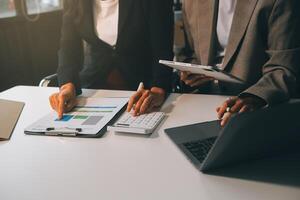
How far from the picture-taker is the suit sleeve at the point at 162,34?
1446 millimetres

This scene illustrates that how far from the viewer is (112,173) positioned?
842 millimetres

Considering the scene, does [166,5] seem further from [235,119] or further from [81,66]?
[235,119]

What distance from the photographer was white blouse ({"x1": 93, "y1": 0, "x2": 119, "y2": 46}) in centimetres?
161

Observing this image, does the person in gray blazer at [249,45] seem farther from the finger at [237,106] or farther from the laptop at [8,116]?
the laptop at [8,116]

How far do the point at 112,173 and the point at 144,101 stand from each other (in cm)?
43

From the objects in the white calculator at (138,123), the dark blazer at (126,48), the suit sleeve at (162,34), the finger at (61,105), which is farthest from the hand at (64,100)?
the suit sleeve at (162,34)

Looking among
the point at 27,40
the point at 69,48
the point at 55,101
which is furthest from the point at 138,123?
the point at 27,40

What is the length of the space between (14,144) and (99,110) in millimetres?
321

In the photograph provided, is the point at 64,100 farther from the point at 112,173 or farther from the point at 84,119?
the point at 112,173

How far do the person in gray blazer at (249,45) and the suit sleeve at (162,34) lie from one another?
5.1 inches

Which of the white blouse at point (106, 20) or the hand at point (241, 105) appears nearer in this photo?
the hand at point (241, 105)

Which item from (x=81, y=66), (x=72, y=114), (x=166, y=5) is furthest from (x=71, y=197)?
(x=81, y=66)

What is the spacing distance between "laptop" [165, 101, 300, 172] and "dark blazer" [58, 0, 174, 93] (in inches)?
24.9

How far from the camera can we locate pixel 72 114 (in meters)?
1.23
